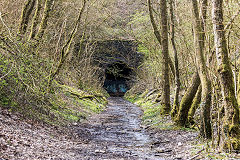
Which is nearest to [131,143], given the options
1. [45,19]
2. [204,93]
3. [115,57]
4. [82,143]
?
[82,143]

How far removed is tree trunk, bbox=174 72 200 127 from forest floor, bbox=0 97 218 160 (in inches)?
20.5

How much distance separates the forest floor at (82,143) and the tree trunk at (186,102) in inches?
20.5

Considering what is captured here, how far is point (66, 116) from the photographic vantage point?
1028 centimetres

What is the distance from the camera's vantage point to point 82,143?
6.85 meters

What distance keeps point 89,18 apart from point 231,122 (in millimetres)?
16147

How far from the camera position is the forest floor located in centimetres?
494

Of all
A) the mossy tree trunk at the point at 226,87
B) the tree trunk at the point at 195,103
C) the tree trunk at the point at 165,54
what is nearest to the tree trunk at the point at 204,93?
the mossy tree trunk at the point at 226,87

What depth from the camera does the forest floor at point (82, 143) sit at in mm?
4938

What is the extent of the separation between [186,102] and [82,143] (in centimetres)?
366

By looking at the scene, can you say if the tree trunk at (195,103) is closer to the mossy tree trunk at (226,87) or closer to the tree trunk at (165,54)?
the mossy tree trunk at (226,87)

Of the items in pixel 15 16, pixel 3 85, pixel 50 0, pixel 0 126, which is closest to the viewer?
pixel 0 126

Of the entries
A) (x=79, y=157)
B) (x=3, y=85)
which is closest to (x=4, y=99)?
(x=3, y=85)

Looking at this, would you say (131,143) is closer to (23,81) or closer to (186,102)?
(186,102)

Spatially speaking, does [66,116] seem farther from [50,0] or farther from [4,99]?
[50,0]
